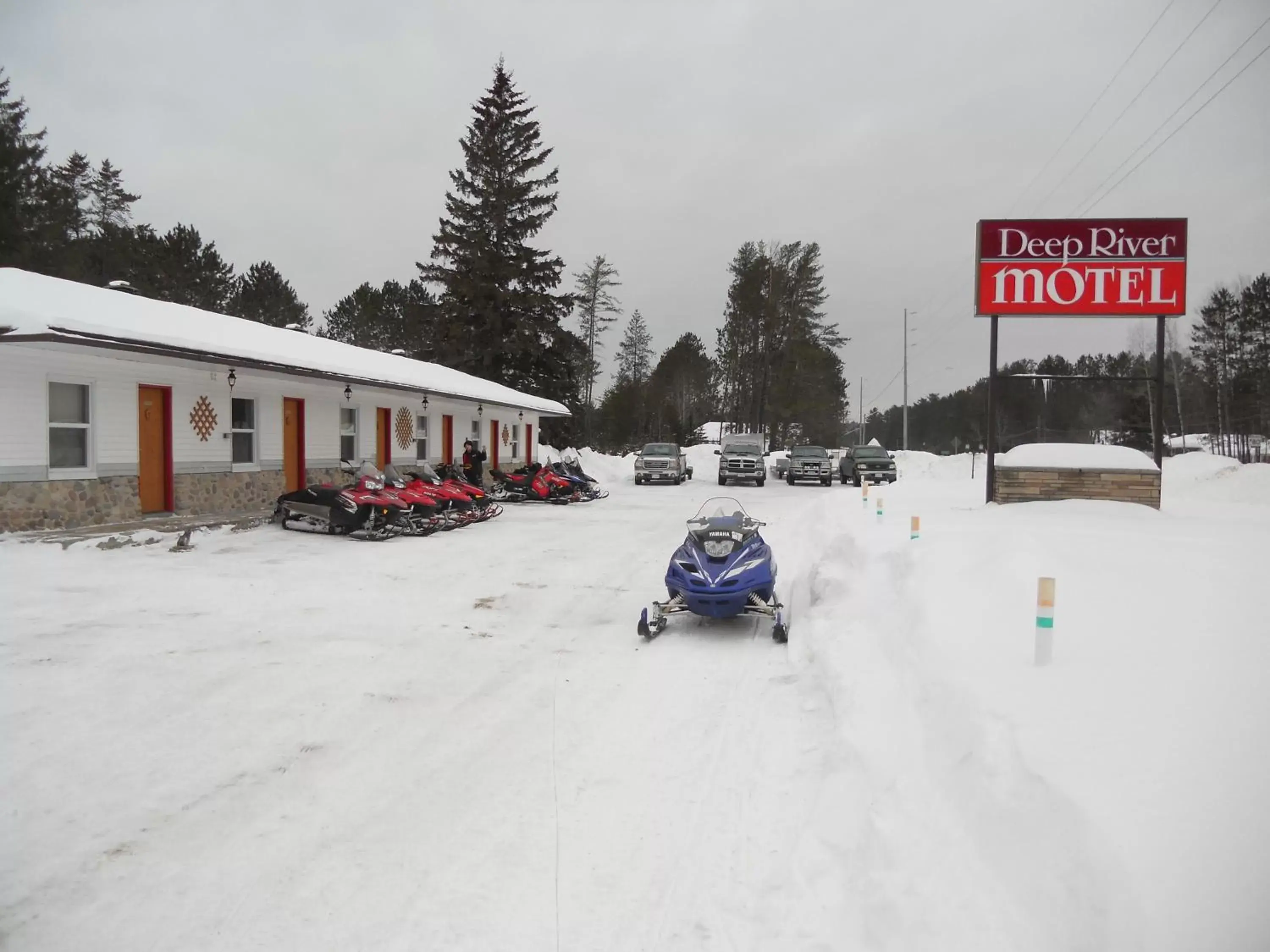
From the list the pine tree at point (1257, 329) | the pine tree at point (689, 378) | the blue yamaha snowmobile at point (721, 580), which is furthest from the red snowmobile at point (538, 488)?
the pine tree at point (689, 378)

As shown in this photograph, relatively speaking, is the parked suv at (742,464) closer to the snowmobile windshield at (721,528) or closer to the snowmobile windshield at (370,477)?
the snowmobile windshield at (370,477)

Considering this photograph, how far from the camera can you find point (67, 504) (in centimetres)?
1299

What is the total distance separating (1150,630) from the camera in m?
5.33

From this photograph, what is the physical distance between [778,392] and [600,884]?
5865 centimetres

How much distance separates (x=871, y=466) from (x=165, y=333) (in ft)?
88.1

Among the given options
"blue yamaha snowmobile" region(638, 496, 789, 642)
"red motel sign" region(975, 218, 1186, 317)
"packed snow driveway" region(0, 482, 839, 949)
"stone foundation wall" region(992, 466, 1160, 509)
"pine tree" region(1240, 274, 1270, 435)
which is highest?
"pine tree" region(1240, 274, 1270, 435)

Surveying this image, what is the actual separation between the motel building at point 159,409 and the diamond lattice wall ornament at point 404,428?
790 millimetres

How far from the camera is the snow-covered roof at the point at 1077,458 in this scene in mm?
14258

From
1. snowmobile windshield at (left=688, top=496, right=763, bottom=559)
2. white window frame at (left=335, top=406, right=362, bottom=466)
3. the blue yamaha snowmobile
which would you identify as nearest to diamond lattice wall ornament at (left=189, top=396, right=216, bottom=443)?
white window frame at (left=335, top=406, right=362, bottom=466)

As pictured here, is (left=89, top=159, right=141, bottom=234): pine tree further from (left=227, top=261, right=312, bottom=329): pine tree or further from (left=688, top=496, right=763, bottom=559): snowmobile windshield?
(left=688, top=496, right=763, bottom=559): snowmobile windshield

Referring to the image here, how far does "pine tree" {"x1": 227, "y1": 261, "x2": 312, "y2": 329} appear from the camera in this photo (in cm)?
5162

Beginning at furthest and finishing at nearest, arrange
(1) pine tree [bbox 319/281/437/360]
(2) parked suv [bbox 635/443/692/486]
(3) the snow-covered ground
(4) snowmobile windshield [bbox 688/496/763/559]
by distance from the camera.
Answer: (1) pine tree [bbox 319/281/437/360] → (2) parked suv [bbox 635/443/692/486] → (4) snowmobile windshield [bbox 688/496/763/559] → (3) the snow-covered ground

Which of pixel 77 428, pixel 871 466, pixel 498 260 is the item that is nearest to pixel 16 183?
pixel 498 260

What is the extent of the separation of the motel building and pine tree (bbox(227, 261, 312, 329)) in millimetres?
33154
